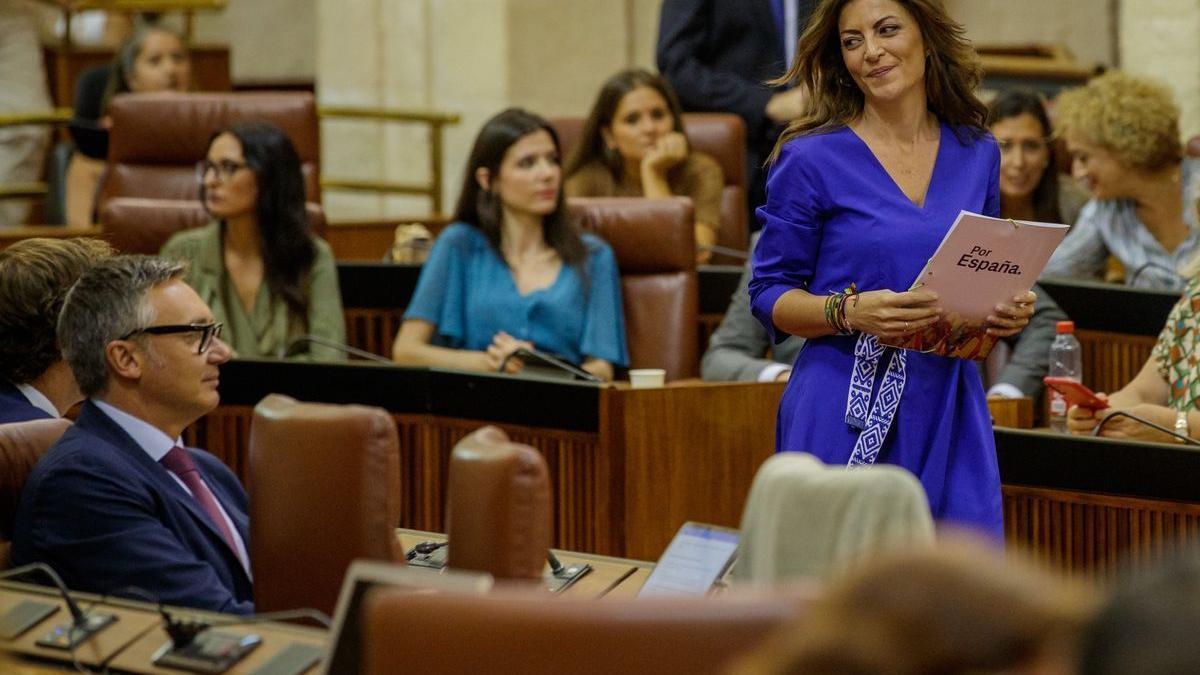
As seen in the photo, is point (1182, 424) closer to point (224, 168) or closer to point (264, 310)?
point (264, 310)

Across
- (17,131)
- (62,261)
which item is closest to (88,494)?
(62,261)

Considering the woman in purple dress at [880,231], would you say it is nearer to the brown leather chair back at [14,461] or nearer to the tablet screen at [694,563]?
the tablet screen at [694,563]

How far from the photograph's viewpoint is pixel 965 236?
2.38 meters

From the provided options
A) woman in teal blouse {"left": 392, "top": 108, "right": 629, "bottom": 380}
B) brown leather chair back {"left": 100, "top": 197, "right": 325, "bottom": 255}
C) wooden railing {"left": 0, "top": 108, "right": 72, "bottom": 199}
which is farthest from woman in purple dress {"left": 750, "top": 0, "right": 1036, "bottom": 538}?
wooden railing {"left": 0, "top": 108, "right": 72, "bottom": 199}

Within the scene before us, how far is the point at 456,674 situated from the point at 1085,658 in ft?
1.74

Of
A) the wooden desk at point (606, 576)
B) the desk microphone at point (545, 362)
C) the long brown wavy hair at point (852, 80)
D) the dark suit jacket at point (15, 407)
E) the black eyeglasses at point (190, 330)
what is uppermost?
the long brown wavy hair at point (852, 80)

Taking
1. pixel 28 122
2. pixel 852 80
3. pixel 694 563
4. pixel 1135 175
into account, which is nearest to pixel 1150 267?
pixel 1135 175

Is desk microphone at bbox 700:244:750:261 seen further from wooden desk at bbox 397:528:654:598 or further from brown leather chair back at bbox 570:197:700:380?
wooden desk at bbox 397:528:654:598

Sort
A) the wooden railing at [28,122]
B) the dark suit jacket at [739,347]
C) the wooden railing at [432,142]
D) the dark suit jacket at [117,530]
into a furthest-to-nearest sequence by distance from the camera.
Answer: the wooden railing at [432,142] → the wooden railing at [28,122] → the dark suit jacket at [739,347] → the dark suit jacket at [117,530]

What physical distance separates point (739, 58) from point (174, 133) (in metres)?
1.80

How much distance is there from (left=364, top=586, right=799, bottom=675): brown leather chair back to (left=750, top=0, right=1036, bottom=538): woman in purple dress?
45.6 inches

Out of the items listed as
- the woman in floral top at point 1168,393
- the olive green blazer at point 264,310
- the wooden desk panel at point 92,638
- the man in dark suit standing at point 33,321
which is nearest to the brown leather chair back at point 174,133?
the olive green blazer at point 264,310

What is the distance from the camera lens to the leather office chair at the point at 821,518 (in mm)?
1452

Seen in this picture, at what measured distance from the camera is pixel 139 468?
2330 millimetres
